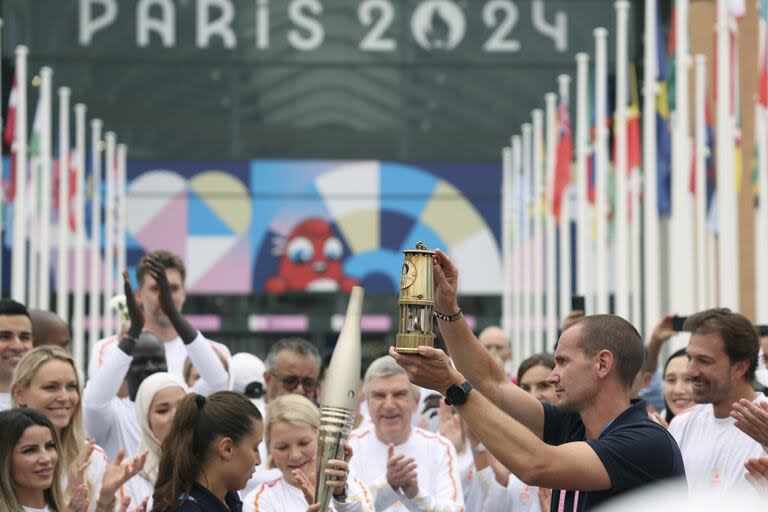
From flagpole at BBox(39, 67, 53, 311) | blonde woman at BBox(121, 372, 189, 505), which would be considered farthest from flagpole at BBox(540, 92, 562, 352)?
blonde woman at BBox(121, 372, 189, 505)

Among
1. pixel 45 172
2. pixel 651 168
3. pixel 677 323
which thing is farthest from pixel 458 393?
pixel 45 172

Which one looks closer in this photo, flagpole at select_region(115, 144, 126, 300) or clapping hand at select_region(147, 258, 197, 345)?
clapping hand at select_region(147, 258, 197, 345)

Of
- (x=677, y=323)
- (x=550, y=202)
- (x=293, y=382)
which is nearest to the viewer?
(x=293, y=382)

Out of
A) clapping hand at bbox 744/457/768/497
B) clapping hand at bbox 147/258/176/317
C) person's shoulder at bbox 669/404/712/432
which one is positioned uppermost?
clapping hand at bbox 147/258/176/317

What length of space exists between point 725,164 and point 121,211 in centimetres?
2168

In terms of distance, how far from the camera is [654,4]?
23.8 m

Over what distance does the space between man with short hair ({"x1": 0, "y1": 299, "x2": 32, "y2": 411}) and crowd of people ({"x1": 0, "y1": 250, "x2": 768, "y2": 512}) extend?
0.01 metres

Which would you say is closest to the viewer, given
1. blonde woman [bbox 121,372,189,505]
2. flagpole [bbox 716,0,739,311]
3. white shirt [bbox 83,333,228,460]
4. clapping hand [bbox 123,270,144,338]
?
blonde woman [bbox 121,372,189,505]

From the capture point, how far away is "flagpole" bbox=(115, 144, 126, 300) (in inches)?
1521

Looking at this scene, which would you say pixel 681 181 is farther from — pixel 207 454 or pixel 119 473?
pixel 207 454

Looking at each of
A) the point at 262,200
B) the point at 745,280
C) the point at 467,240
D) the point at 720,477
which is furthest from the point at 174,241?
the point at 720,477

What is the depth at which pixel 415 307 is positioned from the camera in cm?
531

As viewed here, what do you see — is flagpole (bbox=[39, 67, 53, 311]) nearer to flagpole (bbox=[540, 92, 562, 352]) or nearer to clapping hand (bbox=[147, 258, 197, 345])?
flagpole (bbox=[540, 92, 562, 352])

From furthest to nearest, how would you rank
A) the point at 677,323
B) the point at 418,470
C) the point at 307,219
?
the point at 307,219, the point at 677,323, the point at 418,470
